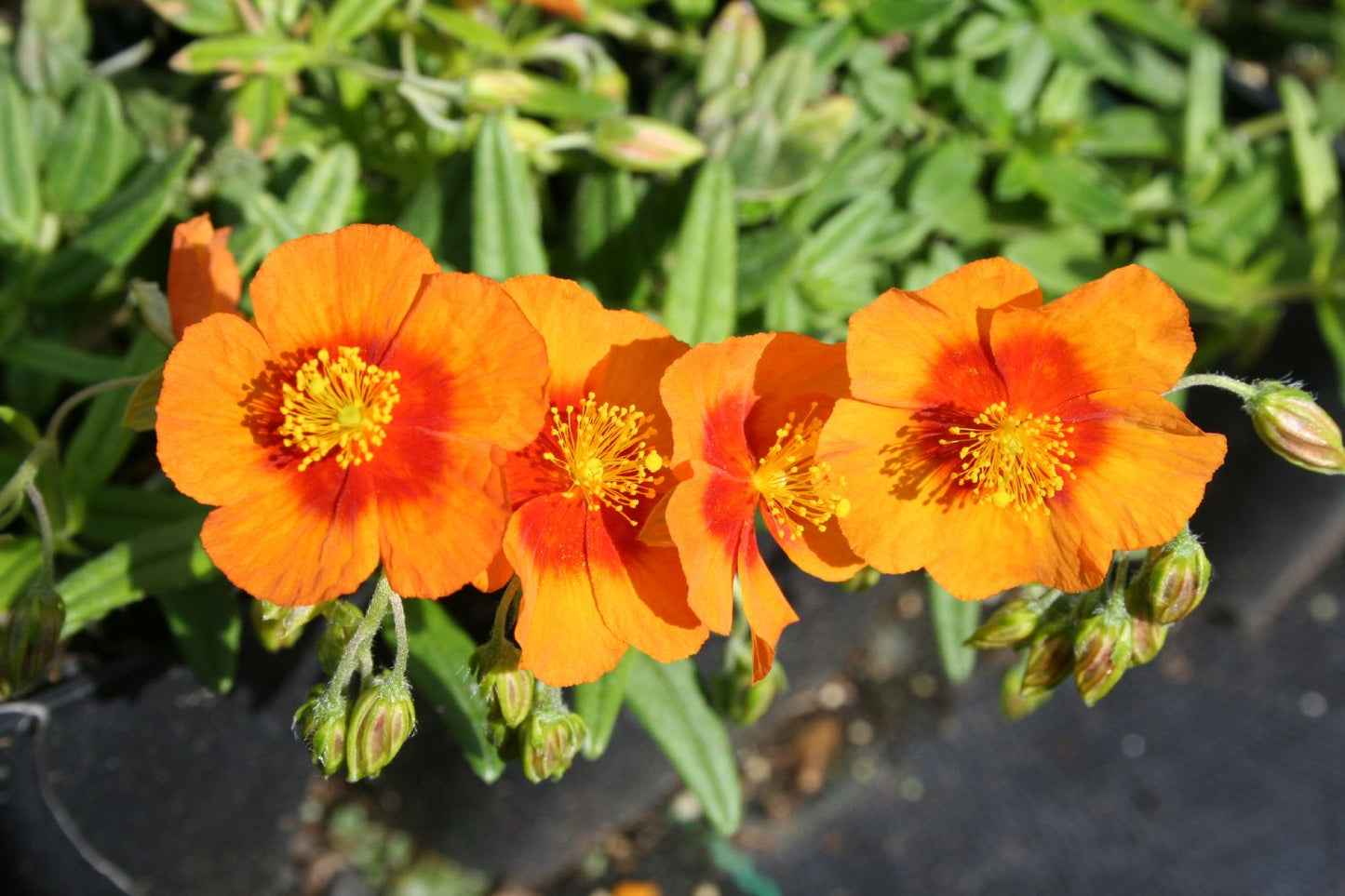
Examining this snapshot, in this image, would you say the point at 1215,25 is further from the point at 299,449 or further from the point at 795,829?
the point at 299,449

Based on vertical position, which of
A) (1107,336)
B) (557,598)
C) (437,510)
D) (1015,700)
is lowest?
(1015,700)

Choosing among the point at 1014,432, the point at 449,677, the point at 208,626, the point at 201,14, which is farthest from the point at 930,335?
the point at 201,14

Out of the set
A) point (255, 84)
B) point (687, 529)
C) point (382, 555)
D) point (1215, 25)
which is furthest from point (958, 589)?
point (1215, 25)

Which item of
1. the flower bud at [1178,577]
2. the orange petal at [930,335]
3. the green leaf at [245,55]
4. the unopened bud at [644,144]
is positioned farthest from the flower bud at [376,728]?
the green leaf at [245,55]

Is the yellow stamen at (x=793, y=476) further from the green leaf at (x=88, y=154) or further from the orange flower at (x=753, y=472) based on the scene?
the green leaf at (x=88, y=154)

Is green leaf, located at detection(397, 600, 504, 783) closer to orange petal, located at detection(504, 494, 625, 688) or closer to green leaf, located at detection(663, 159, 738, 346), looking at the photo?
orange petal, located at detection(504, 494, 625, 688)

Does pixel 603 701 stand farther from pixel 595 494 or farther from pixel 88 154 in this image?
pixel 88 154
